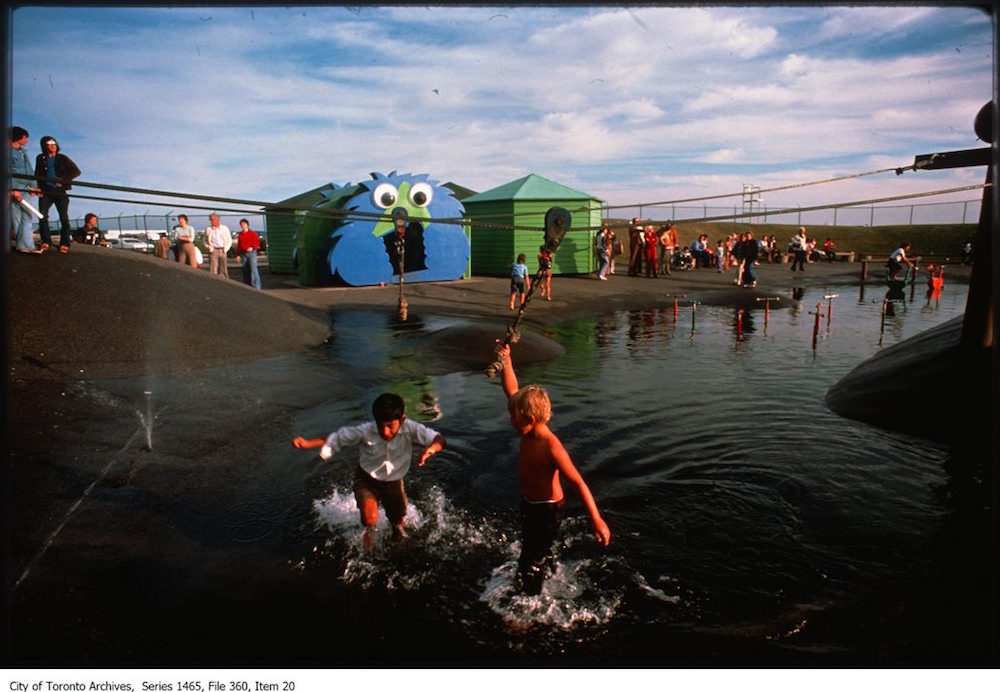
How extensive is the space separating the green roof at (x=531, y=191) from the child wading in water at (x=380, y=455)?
2057cm

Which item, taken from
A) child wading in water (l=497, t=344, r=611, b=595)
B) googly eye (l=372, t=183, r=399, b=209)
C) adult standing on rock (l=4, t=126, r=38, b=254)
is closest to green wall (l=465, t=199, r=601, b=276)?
googly eye (l=372, t=183, r=399, b=209)

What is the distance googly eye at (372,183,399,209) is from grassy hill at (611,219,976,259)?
2137 cm

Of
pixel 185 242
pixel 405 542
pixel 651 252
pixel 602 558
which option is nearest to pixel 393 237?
pixel 185 242

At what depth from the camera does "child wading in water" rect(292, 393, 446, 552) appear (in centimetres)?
457

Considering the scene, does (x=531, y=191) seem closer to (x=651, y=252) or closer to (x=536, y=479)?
(x=651, y=252)

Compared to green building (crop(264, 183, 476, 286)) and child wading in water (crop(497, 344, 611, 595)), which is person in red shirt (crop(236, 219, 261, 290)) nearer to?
green building (crop(264, 183, 476, 286))

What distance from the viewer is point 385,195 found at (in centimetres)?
2120

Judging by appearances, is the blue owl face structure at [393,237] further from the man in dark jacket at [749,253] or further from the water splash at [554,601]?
the water splash at [554,601]

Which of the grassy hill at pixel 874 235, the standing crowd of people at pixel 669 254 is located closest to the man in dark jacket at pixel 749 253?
the standing crowd of people at pixel 669 254

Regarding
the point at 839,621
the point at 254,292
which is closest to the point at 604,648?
the point at 839,621

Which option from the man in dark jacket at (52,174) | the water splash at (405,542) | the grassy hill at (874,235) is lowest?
the water splash at (405,542)

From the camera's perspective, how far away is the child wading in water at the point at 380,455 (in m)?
4.57

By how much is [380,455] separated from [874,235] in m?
50.5
